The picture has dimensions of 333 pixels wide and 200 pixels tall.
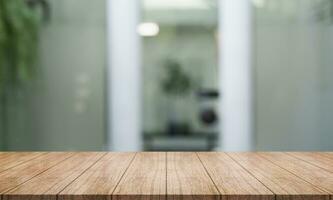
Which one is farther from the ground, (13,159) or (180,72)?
(180,72)

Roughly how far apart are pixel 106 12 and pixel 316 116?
2.03 metres

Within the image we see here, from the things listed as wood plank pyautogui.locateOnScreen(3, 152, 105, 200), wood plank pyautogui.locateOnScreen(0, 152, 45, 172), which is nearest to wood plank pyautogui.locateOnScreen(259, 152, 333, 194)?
wood plank pyautogui.locateOnScreen(3, 152, 105, 200)

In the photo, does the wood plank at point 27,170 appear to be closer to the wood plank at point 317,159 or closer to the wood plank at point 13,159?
the wood plank at point 13,159

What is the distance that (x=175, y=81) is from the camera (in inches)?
179

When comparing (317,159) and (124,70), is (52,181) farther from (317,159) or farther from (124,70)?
(124,70)

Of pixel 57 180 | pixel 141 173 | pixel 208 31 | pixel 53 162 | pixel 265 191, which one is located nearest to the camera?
pixel 265 191

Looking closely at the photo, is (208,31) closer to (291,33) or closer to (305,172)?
(291,33)

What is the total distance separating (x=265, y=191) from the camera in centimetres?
95

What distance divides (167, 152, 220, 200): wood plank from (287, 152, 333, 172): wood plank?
1.01ft

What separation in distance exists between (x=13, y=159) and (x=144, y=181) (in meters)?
0.58

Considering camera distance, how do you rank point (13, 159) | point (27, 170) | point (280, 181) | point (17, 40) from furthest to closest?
point (17, 40)
point (13, 159)
point (27, 170)
point (280, 181)

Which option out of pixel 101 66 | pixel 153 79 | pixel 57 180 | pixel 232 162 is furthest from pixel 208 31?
pixel 57 180

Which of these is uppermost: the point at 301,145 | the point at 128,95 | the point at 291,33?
the point at 291,33

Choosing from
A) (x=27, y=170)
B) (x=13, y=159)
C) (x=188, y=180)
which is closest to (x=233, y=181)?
(x=188, y=180)
